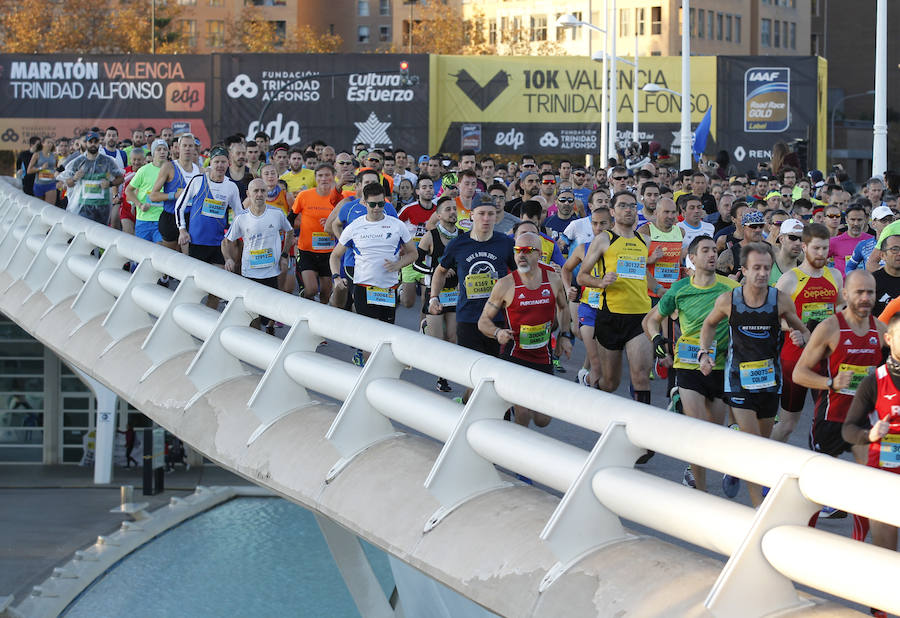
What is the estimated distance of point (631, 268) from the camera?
1184 centimetres

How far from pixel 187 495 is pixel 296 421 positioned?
31481mm

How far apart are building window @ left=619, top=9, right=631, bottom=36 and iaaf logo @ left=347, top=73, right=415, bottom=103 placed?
Result: 54.8 meters

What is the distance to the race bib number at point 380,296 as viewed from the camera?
1290 centimetres

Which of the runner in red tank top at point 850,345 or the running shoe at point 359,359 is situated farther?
the running shoe at point 359,359

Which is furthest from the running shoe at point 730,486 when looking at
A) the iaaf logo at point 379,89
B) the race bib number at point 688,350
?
the iaaf logo at point 379,89

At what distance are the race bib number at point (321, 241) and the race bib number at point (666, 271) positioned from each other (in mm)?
3476

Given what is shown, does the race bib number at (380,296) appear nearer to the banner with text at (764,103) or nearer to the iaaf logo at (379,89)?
the iaaf logo at (379,89)

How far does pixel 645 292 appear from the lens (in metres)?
11.9

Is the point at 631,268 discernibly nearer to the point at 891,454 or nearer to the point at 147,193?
the point at 891,454

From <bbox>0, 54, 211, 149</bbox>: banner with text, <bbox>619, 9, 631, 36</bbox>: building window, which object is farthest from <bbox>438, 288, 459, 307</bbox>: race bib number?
<bbox>619, 9, 631, 36</bbox>: building window

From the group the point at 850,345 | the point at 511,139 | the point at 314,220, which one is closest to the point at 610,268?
the point at 850,345

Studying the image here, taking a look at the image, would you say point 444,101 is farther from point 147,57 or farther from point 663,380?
point 663,380

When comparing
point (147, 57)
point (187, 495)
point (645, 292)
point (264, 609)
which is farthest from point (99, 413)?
point (645, 292)

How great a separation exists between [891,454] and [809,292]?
13.2 ft
